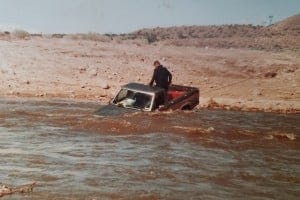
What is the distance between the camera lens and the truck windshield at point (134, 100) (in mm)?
14336

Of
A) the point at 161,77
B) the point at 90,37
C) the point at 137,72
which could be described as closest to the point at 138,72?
the point at 137,72

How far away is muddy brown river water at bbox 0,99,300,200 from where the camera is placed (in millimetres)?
8148

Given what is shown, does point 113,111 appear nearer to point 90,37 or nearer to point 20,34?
point 20,34

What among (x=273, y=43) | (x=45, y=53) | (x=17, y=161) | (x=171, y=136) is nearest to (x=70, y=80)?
(x=45, y=53)

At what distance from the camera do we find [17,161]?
938cm

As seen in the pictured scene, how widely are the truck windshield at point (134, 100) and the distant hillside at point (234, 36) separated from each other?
25326mm

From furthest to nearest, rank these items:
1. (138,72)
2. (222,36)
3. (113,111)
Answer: (222,36), (138,72), (113,111)

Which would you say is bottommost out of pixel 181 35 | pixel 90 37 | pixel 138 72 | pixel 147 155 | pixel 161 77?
pixel 147 155

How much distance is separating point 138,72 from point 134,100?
1111cm

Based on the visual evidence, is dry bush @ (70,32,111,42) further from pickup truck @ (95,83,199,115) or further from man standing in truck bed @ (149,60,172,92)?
pickup truck @ (95,83,199,115)

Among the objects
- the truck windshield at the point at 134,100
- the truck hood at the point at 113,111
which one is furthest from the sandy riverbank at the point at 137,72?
the truck hood at the point at 113,111

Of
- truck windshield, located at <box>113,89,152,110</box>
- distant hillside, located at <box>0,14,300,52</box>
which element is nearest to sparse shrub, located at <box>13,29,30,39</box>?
distant hillside, located at <box>0,14,300,52</box>

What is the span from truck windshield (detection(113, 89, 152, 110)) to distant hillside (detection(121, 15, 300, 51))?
25326mm

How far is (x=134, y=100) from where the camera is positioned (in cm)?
1454
